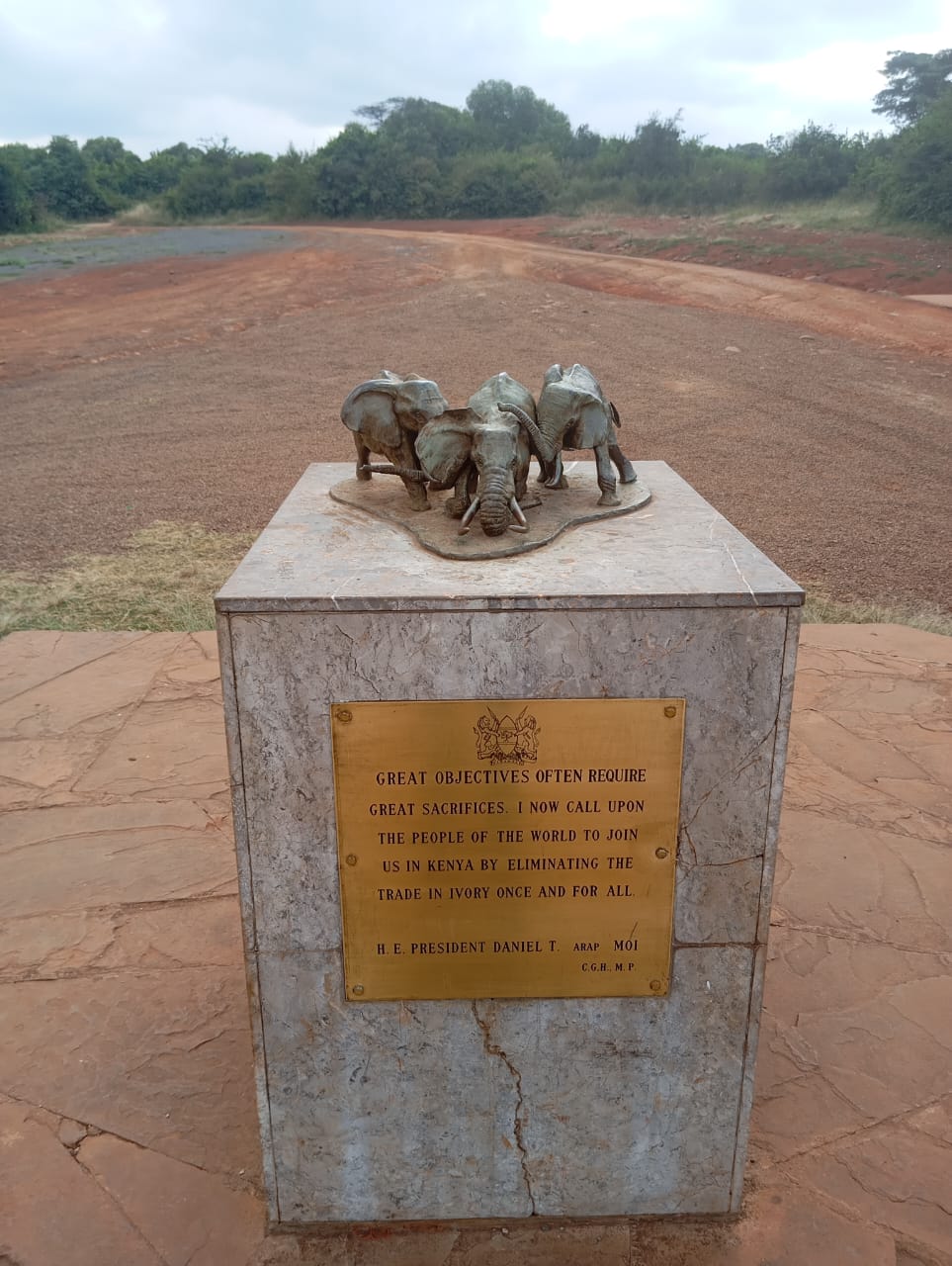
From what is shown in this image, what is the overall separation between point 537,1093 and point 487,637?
3.21 feet

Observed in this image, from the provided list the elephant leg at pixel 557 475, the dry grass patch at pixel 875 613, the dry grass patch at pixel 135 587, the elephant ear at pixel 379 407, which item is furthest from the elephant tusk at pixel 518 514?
the dry grass patch at pixel 875 613

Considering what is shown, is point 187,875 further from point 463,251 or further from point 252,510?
point 463,251

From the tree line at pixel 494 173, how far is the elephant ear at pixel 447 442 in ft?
59.4

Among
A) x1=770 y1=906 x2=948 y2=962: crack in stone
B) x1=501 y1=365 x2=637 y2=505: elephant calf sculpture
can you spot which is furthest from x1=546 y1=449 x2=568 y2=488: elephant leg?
x1=770 y1=906 x2=948 y2=962: crack in stone

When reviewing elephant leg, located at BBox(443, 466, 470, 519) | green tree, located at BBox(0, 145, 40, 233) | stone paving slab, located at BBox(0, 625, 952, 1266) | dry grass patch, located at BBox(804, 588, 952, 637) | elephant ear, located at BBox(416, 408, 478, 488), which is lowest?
dry grass patch, located at BBox(804, 588, 952, 637)

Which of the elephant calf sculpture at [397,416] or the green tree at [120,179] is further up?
the green tree at [120,179]

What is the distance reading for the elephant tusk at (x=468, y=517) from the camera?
2.15m

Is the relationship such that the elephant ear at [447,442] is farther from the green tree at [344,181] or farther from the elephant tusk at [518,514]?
the green tree at [344,181]

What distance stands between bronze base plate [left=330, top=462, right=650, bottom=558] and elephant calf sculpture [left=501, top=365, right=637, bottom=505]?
71mm

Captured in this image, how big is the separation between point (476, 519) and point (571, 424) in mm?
373

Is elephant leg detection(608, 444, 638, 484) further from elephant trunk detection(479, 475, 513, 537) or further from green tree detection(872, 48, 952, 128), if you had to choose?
green tree detection(872, 48, 952, 128)

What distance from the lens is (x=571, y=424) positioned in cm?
244

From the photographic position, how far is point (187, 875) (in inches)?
129

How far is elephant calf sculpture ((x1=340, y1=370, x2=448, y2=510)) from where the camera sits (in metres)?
2.48
